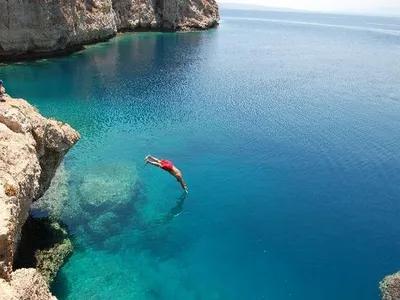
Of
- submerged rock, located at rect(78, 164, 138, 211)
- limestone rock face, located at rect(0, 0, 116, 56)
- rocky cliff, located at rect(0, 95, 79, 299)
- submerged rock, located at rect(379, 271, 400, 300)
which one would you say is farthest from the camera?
limestone rock face, located at rect(0, 0, 116, 56)

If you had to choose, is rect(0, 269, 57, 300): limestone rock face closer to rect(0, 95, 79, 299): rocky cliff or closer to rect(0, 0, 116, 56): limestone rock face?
rect(0, 95, 79, 299): rocky cliff

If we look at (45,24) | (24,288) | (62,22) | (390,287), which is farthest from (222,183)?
(62,22)

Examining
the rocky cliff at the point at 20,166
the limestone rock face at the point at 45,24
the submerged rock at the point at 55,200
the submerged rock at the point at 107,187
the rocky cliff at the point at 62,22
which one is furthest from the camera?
the rocky cliff at the point at 62,22

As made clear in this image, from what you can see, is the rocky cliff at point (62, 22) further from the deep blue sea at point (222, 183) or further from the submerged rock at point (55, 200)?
the submerged rock at point (55, 200)

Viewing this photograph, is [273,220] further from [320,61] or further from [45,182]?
[320,61]

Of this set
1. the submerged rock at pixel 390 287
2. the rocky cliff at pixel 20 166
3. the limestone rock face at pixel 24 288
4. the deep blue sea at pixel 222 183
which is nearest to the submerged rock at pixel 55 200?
the deep blue sea at pixel 222 183

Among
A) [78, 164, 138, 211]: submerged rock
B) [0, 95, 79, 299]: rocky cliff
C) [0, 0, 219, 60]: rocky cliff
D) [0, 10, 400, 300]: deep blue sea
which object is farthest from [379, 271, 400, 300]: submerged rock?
[0, 0, 219, 60]: rocky cliff

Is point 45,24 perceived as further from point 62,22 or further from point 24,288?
point 24,288
